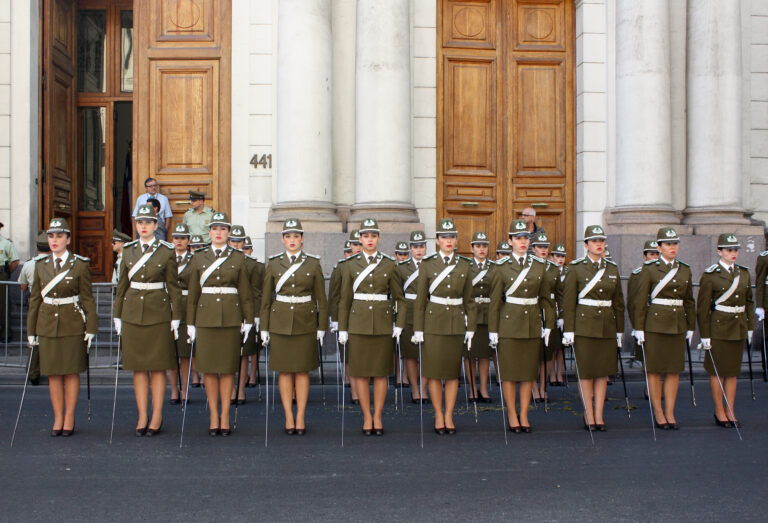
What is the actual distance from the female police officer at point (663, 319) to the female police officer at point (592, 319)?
0.35 metres

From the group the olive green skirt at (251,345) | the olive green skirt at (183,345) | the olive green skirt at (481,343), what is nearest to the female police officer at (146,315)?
the olive green skirt at (183,345)

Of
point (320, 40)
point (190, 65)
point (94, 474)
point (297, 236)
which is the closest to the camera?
point (94, 474)

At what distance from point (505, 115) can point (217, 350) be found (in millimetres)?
9316

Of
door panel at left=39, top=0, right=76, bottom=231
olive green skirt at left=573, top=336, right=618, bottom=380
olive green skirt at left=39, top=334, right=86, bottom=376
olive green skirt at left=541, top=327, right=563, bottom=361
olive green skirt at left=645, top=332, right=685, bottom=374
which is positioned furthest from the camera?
door panel at left=39, top=0, right=76, bottom=231

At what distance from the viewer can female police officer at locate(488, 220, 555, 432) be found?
9.11 metres

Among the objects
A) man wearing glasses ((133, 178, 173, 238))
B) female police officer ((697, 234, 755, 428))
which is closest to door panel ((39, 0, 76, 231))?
man wearing glasses ((133, 178, 173, 238))

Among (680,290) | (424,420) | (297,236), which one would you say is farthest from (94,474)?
(680,290)

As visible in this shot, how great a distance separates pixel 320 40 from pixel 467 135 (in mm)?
3379

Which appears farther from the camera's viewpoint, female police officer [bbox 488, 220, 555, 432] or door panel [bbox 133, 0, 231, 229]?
door panel [bbox 133, 0, 231, 229]

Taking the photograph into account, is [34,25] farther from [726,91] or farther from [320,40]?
[726,91]

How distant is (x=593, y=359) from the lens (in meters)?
9.22

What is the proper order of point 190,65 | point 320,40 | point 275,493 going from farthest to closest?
point 190,65, point 320,40, point 275,493

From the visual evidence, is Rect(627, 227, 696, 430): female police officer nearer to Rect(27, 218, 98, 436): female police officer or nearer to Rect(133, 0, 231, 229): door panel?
Rect(27, 218, 98, 436): female police officer

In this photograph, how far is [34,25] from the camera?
53.4 ft
